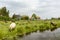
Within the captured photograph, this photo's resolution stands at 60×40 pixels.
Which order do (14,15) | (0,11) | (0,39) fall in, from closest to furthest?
(0,39) < (0,11) < (14,15)

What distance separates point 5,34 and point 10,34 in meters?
1.49

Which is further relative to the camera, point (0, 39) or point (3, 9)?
point (3, 9)

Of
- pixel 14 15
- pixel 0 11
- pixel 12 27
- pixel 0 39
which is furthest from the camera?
pixel 14 15

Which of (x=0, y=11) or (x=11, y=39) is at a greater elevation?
(x=0, y=11)

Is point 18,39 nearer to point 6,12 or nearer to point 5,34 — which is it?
point 5,34

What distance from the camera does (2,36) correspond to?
30297 mm

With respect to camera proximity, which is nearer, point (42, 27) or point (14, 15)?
point (42, 27)

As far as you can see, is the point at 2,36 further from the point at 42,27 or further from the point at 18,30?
the point at 42,27

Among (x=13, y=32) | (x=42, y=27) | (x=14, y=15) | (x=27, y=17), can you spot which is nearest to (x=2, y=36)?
(x=13, y=32)

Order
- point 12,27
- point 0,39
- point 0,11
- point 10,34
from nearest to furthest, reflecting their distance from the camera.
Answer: point 0,39 < point 10,34 < point 12,27 < point 0,11

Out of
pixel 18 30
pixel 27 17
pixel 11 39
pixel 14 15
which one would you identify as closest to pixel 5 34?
pixel 11 39

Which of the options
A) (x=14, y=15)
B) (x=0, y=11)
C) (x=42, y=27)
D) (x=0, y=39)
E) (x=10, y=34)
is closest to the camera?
(x=0, y=39)

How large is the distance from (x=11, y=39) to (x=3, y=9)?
71.7 meters

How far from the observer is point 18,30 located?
3791 centimetres
